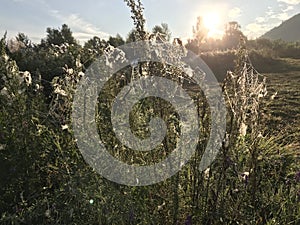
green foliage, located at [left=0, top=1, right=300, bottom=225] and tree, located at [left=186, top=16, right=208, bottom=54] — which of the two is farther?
green foliage, located at [left=0, top=1, right=300, bottom=225]

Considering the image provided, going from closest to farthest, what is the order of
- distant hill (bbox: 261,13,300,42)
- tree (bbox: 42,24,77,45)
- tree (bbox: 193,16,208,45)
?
tree (bbox: 193,16,208,45), tree (bbox: 42,24,77,45), distant hill (bbox: 261,13,300,42)

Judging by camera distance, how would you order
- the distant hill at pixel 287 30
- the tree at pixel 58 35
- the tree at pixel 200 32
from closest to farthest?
the tree at pixel 200 32 < the tree at pixel 58 35 < the distant hill at pixel 287 30

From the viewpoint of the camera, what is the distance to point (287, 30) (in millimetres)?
100312

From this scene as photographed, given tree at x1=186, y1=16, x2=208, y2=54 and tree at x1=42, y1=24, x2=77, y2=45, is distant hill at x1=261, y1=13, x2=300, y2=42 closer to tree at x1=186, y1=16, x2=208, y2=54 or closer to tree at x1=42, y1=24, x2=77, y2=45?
tree at x1=42, y1=24, x2=77, y2=45

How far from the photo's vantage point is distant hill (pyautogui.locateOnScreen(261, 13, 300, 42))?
93794mm

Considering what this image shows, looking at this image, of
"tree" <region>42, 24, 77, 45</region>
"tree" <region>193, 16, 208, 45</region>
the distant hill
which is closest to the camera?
"tree" <region>193, 16, 208, 45</region>

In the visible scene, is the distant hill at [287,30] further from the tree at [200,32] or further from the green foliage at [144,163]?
the tree at [200,32]

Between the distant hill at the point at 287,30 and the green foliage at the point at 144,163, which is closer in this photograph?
the green foliage at the point at 144,163

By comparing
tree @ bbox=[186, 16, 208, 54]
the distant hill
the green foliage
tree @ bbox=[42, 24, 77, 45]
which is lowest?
the green foliage

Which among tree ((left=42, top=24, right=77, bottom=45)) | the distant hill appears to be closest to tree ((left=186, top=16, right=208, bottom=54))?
tree ((left=42, top=24, right=77, bottom=45))

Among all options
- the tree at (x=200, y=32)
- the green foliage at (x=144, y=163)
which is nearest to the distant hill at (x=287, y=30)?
the green foliage at (x=144, y=163)

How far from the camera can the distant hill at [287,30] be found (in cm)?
9379

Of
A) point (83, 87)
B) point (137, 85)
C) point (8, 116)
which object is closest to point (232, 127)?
point (137, 85)

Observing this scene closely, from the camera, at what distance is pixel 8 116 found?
3090 mm
